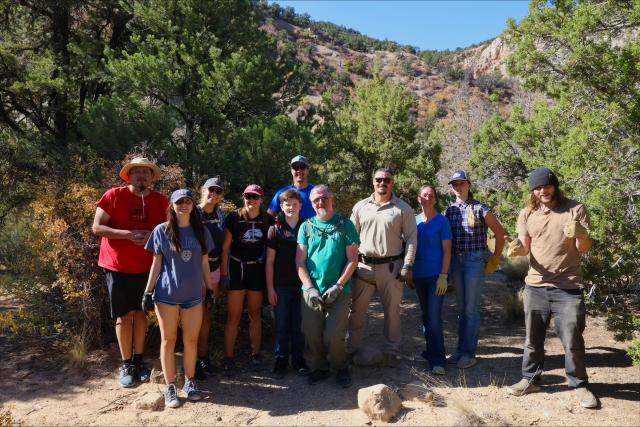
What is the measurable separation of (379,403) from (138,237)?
2.66 m

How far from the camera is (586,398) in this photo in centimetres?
392

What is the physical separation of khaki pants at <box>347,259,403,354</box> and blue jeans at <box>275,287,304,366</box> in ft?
1.92

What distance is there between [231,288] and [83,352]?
6.45ft

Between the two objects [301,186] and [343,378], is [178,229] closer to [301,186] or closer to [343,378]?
[301,186]

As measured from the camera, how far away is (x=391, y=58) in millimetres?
60312

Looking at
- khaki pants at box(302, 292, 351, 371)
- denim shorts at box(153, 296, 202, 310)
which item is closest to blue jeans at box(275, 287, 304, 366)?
khaki pants at box(302, 292, 351, 371)

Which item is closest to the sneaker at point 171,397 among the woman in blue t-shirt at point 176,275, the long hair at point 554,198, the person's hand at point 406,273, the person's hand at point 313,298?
the woman in blue t-shirt at point 176,275

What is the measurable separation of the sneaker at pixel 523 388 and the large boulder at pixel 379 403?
1.12m

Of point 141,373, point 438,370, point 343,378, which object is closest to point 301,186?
point 343,378

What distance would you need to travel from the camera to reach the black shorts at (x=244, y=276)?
15.4 ft

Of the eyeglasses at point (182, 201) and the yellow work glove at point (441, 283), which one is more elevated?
the eyeglasses at point (182, 201)

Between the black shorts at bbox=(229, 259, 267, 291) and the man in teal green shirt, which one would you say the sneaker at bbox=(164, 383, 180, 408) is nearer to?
the black shorts at bbox=(229, 259, 267, 291)

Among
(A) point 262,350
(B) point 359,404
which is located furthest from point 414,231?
(A) point 262,350

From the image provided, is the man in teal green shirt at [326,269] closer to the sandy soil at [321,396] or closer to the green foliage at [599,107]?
the sandy soil at [321,396]
